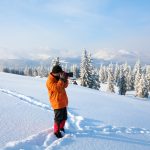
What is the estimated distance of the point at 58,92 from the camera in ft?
27.2

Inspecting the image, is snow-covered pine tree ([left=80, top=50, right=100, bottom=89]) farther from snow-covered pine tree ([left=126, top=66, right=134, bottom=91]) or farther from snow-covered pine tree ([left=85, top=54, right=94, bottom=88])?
snow-covered pine tree ([left=126, top=66, right=134, bottom=91])

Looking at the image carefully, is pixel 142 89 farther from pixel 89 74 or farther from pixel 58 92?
pixel 58 92

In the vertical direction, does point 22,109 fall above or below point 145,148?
above

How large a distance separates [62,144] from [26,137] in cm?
93

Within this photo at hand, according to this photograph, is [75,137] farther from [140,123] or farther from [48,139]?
[140,123]

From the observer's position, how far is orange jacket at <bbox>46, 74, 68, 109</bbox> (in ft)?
26.9

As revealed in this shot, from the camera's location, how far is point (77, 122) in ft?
31.8

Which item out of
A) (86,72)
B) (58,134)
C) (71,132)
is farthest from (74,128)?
(86,72)

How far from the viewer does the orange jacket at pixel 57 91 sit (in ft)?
26.9

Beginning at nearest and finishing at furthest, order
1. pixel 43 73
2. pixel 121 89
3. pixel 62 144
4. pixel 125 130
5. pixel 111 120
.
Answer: pixel 62 144 < pixel 125 130 < pixel 111 120 < pixel 121 89 < pixel 43 73

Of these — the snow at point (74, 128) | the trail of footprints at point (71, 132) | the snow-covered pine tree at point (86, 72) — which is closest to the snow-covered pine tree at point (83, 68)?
the snow-covered pine tree at point (86, 72)

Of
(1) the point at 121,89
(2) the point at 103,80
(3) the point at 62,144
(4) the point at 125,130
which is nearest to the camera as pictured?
(3) the point at 62,144

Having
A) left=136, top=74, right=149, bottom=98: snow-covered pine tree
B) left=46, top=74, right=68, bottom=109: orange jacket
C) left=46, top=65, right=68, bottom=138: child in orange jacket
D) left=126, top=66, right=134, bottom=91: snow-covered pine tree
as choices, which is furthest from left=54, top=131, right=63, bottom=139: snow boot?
left=126, top=66, right=134, bottom=91: snow-covered pine tree

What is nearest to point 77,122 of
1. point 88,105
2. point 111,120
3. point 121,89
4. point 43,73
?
point 111,120
